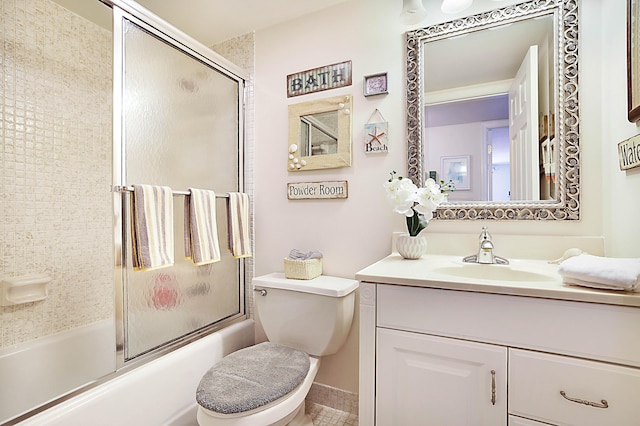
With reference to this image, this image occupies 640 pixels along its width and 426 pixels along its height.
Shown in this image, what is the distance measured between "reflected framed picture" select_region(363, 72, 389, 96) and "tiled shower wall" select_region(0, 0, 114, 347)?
1.62m

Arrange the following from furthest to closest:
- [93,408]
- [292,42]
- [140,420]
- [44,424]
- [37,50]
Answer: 1. [292,42]
2. [37,50]
3. [140,420]
4. [93,408]
5. [44,424]

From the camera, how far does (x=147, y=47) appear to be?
1344 millimetres

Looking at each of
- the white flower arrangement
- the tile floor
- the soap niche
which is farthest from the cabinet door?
the soap niche

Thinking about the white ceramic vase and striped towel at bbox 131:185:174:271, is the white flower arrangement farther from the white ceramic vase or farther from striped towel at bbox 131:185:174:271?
striped towel at bbox 131:185:174:271

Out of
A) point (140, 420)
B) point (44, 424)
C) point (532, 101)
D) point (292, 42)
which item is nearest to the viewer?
point (44, 424)

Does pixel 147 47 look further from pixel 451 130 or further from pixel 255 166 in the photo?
pixel 451 130

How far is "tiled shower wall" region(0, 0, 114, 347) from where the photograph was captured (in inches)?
58.5

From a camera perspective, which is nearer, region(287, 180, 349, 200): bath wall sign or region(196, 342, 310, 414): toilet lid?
region(196, 342, 310, 414): toilet lid

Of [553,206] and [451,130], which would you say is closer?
[553,206]

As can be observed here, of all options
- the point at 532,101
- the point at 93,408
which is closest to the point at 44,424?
the point at 93,408

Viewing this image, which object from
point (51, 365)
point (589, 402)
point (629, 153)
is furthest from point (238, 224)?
point (629, 153)

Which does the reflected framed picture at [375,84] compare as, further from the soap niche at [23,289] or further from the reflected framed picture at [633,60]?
the soap niche at [23,289]

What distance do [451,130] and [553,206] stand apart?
1.71 feet

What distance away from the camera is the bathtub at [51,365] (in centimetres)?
141
